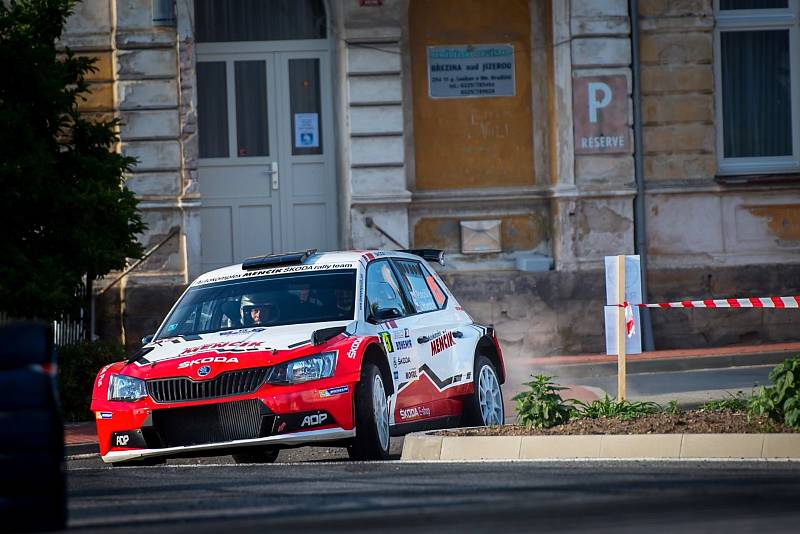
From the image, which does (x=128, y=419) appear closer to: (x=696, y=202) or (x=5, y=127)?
(x=5, y=127)

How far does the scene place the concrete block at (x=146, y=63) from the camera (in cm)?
2041

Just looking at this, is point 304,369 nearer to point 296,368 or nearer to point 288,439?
point 296,368

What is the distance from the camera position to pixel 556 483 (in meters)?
8.55

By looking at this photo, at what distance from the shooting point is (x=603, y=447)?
1050 centimetres

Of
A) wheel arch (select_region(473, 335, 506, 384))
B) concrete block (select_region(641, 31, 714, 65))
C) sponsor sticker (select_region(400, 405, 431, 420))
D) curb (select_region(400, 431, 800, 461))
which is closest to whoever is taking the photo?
curb (select_region(400, 431, 800, 461))

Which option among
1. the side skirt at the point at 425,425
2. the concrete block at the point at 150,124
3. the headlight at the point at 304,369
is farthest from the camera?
the concrete block at the point at 150,124

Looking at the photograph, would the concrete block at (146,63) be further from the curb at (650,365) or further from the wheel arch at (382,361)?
the wheel arch at (382,361)

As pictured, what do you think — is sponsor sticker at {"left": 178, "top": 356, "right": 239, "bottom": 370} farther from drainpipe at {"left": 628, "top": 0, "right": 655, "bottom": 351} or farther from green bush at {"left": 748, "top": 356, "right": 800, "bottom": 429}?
drainpipe at {"left": 628, "top": 0, "right": 655, "bottom": 351}

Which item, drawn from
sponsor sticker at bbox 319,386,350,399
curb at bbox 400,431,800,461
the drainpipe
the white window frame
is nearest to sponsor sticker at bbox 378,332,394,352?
curb at bbox 400,431,800,461

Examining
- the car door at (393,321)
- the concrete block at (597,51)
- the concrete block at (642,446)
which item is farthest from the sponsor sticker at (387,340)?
the concrete block at (597,51)

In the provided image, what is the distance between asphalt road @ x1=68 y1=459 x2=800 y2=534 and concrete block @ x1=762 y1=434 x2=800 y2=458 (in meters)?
A: 0.30

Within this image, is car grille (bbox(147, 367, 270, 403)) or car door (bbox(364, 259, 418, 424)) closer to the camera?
car grille (bbox(147, 367, 270, 403))

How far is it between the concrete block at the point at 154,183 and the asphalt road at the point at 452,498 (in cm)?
1019

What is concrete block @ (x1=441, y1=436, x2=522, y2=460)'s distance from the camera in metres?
10.8
